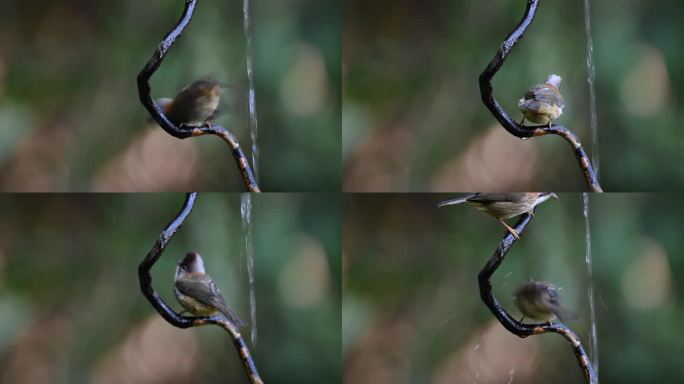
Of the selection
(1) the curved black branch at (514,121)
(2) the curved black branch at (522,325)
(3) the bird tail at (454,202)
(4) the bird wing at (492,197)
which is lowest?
(2) the curved black branch at (522,325)

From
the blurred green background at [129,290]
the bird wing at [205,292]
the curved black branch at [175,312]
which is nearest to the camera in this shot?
the curved black branch at [175,312]

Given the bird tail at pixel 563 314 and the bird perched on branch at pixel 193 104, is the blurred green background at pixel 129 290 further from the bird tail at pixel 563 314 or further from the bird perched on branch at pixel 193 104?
the bird tail at pixel 563 314

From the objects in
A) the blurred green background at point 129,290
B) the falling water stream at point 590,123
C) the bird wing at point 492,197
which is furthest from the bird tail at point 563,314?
the blurred green background at point 129,290

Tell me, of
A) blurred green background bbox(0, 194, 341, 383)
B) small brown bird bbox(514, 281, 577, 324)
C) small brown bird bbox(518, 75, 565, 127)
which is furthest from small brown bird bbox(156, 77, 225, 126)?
small brown bird bbox(514, 281, 577, 324)

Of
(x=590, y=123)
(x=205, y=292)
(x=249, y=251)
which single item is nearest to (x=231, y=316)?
(x=205, y=292)

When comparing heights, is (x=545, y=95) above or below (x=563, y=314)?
above

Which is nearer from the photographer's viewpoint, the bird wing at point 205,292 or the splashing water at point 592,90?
the bird wing at point 205,292

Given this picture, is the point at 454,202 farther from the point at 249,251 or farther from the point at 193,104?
the point at 193,104
